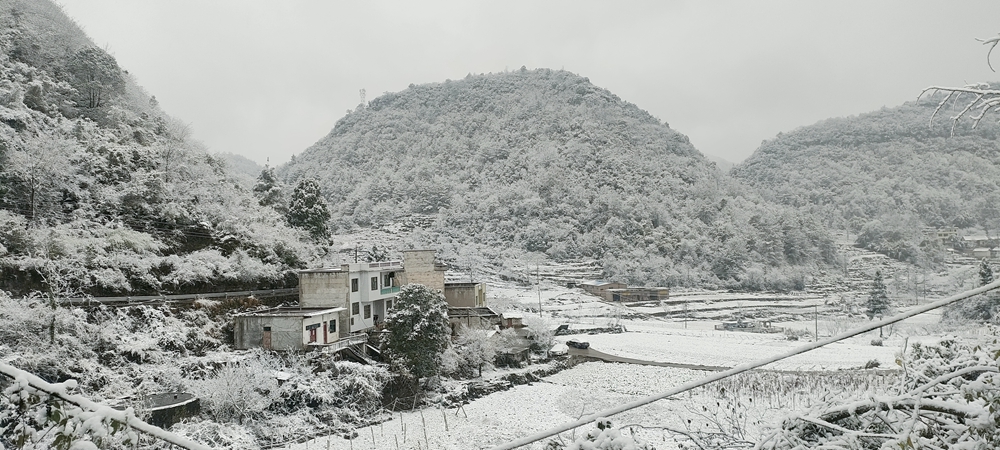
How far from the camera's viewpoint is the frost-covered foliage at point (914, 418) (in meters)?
1.33

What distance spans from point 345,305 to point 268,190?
13090mm

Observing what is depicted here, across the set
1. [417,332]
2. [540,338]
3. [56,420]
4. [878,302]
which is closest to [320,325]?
[417,332]

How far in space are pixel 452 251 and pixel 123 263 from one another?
37763mm

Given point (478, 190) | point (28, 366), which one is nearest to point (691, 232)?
point (478, 190)

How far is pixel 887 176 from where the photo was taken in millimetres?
85188

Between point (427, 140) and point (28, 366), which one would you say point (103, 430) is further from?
point (427, 140)

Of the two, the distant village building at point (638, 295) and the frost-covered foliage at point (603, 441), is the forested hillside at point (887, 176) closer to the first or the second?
the distant village building at point (638, 295)

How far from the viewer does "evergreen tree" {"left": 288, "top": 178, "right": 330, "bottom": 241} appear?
27156mm

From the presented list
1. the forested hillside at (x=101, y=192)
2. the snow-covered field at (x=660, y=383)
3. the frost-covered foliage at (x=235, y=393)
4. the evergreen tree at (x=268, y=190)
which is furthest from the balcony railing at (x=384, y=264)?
the evergreen tree at (x=268, y=190)

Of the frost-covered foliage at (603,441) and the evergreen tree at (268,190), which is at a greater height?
the evergreen tree at (268,190)

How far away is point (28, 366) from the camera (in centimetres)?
1103

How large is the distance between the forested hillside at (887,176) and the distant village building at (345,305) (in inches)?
1943

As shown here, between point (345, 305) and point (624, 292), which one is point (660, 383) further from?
point (624, 292)

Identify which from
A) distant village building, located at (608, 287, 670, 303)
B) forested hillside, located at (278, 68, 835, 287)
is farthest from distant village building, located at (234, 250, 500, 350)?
forested hillside, located at (278, 68, 835, 287)
